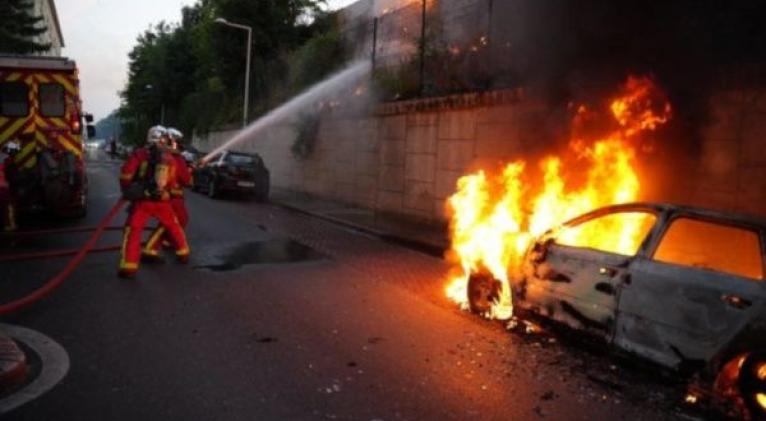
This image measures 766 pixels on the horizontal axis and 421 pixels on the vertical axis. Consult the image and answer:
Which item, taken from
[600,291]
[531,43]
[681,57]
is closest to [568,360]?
[600,291]

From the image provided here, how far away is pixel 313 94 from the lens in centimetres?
2345

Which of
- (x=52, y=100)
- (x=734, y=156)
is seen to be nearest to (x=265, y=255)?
(x=52, y=100)

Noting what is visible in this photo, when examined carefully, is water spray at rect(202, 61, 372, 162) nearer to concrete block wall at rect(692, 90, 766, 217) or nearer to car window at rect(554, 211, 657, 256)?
concrete block wall at rect(692, 90, 766, 217)

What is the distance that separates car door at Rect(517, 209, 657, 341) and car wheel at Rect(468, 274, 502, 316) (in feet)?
1.86

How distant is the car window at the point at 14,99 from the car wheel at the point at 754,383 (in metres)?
12.1

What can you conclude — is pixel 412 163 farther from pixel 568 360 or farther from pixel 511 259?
pixel 568 360

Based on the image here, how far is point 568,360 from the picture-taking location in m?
5.70

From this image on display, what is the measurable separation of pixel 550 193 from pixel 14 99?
9752 mm

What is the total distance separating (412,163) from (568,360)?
999cm

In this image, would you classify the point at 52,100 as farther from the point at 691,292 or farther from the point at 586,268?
the point at 691,292

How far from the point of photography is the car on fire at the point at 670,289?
14.9 feet

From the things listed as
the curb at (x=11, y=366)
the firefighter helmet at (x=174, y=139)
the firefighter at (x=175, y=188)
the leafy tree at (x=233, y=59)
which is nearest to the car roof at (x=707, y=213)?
the curb at (x=11, y=366)

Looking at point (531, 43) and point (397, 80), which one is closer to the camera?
point (531, 43)

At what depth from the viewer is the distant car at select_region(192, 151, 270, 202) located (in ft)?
68.5
